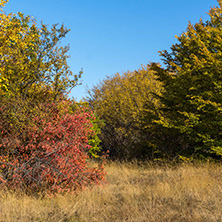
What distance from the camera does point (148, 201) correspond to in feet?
21.9

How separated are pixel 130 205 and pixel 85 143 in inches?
157

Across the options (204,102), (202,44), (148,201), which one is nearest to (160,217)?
(148,201)

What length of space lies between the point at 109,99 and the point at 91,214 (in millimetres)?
13633

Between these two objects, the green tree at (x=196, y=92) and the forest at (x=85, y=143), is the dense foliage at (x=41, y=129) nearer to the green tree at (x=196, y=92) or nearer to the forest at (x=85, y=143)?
the forest at (x=85, y=143)

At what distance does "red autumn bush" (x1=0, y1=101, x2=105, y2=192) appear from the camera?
24.3ft

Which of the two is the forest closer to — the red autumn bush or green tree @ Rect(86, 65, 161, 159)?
the red autumn bush

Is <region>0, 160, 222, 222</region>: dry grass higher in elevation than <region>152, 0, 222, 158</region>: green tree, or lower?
lower

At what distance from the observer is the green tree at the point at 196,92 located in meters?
11.4

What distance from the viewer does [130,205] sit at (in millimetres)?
6285

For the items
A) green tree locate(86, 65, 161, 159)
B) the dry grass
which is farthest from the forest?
green tree locate(86, 65, 161, 159)

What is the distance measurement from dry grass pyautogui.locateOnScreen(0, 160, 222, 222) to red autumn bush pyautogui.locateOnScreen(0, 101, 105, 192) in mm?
452

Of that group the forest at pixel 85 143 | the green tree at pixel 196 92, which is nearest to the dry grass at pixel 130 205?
Answer: the forest at pixel 85 143

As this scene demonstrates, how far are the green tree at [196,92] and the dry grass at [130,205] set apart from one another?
12.5 ft

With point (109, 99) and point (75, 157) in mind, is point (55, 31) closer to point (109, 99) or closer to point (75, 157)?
point (75, 157)
